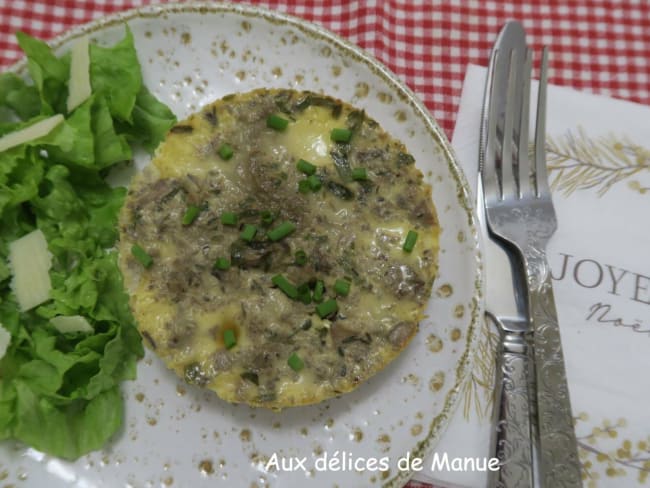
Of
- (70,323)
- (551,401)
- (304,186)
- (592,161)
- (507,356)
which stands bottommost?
(551,401)

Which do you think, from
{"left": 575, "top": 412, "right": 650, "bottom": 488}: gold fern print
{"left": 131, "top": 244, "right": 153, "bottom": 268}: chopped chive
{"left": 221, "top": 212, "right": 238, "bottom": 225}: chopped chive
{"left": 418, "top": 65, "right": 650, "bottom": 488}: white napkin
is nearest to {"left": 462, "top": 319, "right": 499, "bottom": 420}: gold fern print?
{"left": 418, "top": 65, "right": 650, "bottom": 488}: white napkin

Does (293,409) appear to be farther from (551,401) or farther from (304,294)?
(551,401)

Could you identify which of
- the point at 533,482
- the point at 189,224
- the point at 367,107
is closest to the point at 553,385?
the point at 533,482

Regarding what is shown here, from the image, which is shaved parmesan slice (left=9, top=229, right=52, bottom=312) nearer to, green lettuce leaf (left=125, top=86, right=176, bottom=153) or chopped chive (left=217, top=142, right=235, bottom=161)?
green lettuce leaf (left=125, top=86, right=176, bottom=153)

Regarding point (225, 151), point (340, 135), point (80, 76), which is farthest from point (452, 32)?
point (80, 76)

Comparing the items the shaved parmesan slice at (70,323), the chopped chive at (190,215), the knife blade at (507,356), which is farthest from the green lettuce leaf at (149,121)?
the knife blade at (507,356)

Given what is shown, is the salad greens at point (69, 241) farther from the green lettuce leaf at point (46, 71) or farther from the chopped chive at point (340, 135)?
the chopped chive at point (340, 135)

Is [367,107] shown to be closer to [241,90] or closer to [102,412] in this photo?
[241,90]
